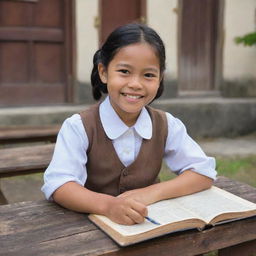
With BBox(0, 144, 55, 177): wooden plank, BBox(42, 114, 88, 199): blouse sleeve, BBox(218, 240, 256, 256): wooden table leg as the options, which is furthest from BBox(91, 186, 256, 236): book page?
BBox(0, 144, 55, 177): wooden plank

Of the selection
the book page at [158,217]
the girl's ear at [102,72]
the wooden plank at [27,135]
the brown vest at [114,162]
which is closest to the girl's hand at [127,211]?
the book page at [158,217]

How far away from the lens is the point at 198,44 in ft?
21.6

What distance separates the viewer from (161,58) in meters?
1.58

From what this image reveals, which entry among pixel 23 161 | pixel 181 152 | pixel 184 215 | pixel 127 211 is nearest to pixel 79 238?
pixel 127 211

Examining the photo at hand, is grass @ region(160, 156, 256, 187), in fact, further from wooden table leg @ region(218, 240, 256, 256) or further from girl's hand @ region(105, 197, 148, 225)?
girl's hand @ region(105, 197, 148, 225)

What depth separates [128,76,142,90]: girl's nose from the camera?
150 cm

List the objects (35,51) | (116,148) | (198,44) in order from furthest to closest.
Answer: (198,44) < (35,51) < (116,148)

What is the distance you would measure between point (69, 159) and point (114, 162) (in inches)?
6.8

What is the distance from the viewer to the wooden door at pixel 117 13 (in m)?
5.75

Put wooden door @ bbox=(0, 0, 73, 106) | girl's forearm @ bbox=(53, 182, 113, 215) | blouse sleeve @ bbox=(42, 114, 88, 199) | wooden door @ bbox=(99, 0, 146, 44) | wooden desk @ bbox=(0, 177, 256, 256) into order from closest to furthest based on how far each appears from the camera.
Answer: wooden desk @ bbox=(0, 177, 256, 256), girl's forearm @ bbox=(53, 182, 113, 215), blouse sleeve @ bbox=(42, 114, 88, 199), wooden door @ bbox=(0, 0, 73, 106), wooden door @ bbox=(99, 0, 146, 44)

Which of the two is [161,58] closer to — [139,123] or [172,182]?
[139,123]

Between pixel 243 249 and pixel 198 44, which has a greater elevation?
pixel 198 44

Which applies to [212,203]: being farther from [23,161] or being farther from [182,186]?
[23,161]

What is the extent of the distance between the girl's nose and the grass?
276 centimetres
